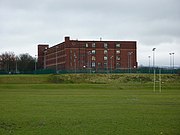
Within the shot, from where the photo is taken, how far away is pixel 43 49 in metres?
190

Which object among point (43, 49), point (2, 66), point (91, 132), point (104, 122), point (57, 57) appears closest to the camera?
point (91, 132)

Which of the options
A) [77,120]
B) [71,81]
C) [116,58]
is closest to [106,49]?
[116,58]

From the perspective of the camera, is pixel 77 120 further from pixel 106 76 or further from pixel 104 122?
pixel 106 76

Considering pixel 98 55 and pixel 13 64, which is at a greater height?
pixel 98 55

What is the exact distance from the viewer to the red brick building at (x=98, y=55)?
149m

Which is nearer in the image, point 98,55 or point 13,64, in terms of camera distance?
point 98,55

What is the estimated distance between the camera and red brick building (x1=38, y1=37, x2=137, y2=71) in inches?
5881

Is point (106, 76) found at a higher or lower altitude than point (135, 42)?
lower

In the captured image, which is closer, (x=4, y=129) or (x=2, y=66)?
(x=4, y=129)

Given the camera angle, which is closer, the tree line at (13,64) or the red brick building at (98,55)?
the red brick building at (98,55)

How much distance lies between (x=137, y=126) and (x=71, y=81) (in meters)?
77.0

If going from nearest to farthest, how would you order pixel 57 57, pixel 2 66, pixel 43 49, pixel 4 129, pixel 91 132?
pixel 91 132 → pixel 4 129 → pixel 57 57 → pixel 2 66 → pixel 43 49

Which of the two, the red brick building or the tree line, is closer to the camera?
the red brick building

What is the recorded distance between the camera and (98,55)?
153 m
